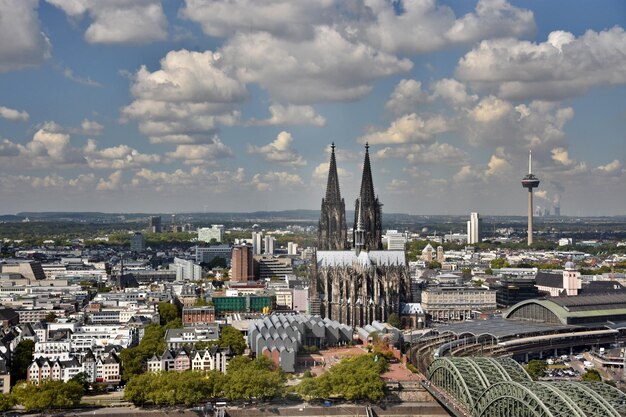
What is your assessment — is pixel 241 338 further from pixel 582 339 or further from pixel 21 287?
pixel 21 287

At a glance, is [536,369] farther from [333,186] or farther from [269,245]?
[269,245]

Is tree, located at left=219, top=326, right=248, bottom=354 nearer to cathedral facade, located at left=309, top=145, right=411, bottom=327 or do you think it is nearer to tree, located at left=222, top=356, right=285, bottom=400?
tree, located at left=222, top=356, right=285, bottom=400

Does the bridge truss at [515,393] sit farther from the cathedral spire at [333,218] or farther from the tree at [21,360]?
the cathedral spire at [333,218]

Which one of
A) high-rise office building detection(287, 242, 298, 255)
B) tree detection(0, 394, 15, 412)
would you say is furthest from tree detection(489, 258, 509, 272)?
tree detection(0, 394, 15, 412)

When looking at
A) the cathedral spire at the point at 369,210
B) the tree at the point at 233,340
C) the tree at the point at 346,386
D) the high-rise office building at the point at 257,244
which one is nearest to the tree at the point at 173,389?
the tree at the point at 346,386

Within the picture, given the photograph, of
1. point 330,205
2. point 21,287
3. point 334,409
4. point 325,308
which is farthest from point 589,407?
point 21,287

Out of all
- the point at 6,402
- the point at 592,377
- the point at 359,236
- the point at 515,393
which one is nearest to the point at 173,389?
the point at 6,402
